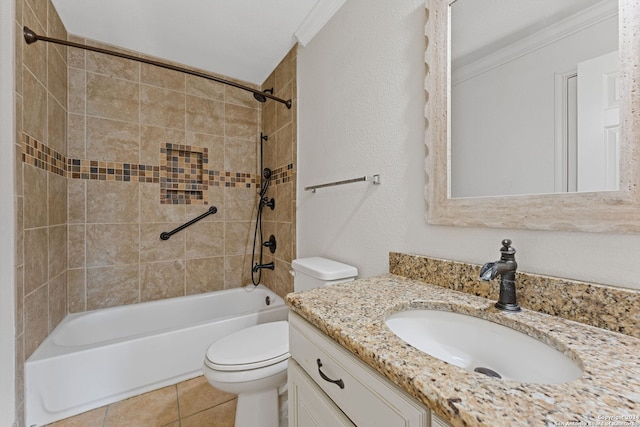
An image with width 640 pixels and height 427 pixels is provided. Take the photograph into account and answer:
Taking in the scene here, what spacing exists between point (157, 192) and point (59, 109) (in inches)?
30.2

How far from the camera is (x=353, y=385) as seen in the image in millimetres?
573

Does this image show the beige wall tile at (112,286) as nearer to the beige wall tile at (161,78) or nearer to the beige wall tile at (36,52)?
the beige wall tile at (36,52)

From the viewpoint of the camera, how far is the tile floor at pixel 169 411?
135cm

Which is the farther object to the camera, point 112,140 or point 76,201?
point 112,140

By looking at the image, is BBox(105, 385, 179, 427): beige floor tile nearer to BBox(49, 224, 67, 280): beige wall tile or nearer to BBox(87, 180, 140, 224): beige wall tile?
BBox(49, 224, 67, 280): beige wall tile

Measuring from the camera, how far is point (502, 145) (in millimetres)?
835

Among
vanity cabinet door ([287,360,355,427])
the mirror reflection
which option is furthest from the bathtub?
the mirror reflection

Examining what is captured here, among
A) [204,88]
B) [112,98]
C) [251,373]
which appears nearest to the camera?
[251,373]

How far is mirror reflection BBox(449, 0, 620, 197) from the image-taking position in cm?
63

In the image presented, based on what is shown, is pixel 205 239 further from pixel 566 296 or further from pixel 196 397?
pixel 566 296

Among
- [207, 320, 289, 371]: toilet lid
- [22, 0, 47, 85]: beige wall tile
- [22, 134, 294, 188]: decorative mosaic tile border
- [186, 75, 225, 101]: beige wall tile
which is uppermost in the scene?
[186, 75, 225, 101]: beige wall tile

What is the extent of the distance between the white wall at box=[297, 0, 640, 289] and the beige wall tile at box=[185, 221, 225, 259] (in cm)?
103

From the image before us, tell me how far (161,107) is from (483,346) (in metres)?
2.59

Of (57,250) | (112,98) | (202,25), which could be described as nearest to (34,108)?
(112,98)
